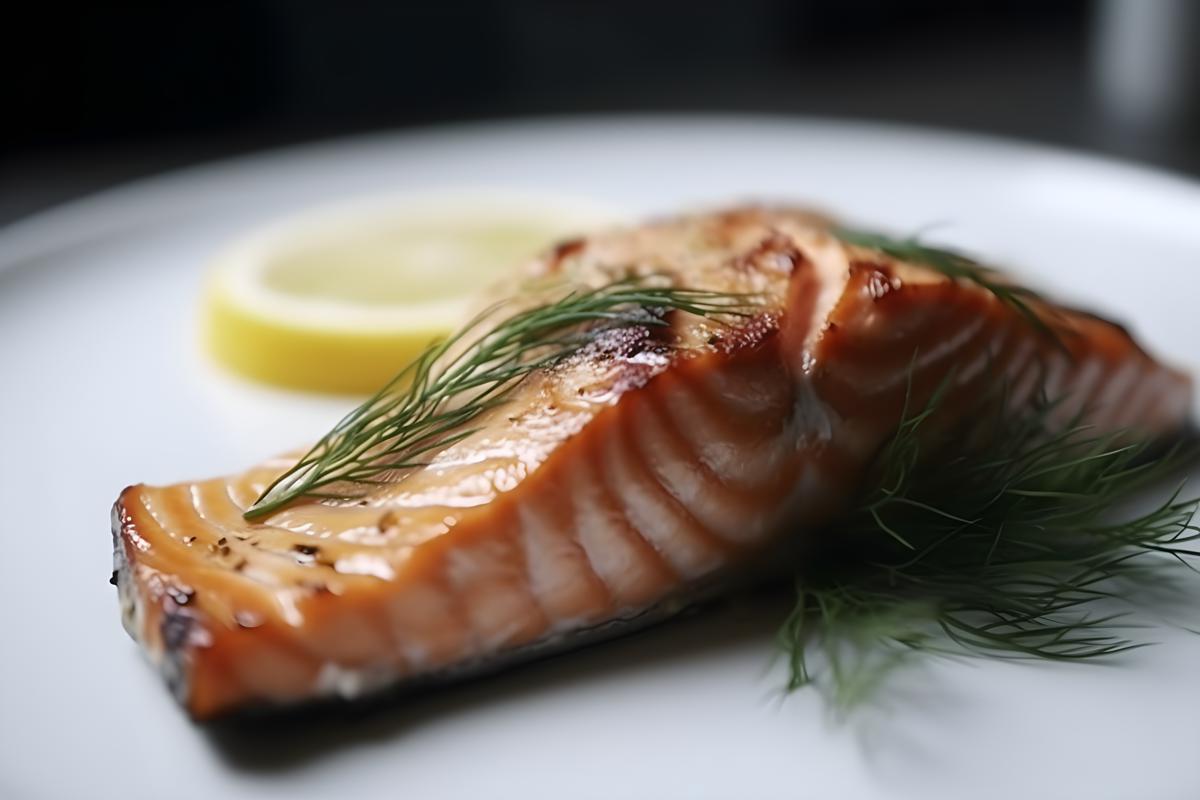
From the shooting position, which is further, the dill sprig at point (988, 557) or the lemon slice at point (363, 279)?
the lemon slice at point (363, 279)

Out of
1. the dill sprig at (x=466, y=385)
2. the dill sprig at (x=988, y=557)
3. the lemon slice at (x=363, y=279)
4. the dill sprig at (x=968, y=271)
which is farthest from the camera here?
the lemon slice at (x=363, y=279)

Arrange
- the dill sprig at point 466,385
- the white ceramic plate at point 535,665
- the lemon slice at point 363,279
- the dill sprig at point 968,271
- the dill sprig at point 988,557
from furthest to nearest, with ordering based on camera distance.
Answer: the lemon slice at point 363,279
the dill sprig at point 968,271
the dill sprig at point 466,385
the dill sprig at point 988,557
the white ceramic plate at point 535,665

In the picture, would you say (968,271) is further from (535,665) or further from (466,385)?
(535,665)

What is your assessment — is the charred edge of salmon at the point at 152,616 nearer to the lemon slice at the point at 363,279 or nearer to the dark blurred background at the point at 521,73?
the lemon slice at the point at 363,279

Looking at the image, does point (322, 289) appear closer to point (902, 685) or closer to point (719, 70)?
point (902, 685)

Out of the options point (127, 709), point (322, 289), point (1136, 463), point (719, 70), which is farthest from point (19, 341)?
point (719, 70)

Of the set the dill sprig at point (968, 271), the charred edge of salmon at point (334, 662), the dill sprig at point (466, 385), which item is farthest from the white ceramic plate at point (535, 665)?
the dill sprig at point (968, 271)

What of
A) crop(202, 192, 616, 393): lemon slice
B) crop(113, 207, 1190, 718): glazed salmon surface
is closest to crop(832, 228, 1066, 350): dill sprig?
crop(113, 207, 1190, 718): glazed salmon surface

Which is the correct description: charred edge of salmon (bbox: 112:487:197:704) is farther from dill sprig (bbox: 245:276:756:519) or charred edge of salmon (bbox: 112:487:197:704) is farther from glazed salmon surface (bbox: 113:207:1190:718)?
dill sprig (bbox: 245:276:756:519)
